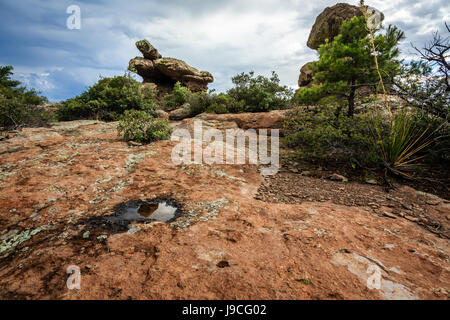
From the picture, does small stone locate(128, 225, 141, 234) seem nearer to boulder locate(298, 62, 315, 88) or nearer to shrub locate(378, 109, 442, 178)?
shrub locate(378, 109, 442, 178)

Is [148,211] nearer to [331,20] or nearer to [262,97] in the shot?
[262,97]

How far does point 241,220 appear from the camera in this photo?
2.27m

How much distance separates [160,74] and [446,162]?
81.1 feet

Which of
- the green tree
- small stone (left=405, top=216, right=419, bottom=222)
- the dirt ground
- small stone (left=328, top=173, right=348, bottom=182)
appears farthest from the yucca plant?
small stone (left=405, top=216, right=419, bottom=222)

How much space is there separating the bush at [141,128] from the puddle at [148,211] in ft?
11.1

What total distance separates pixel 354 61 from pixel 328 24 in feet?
48.6

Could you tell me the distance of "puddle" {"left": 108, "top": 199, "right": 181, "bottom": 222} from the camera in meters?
2.28

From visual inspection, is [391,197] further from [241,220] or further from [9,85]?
[9,85]

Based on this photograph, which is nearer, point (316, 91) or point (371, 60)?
point (371, 60)

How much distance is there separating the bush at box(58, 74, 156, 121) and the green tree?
962 cm

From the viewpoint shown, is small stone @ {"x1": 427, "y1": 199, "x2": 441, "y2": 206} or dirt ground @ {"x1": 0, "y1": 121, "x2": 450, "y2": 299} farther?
small stone @ {"x1": 427, "y1": 199, "x2": 441, "y2": 206}

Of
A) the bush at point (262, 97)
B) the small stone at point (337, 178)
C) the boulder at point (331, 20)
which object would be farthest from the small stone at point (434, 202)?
the boulder at point (331, 20)

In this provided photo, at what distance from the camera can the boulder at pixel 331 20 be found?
15148 millimetres
